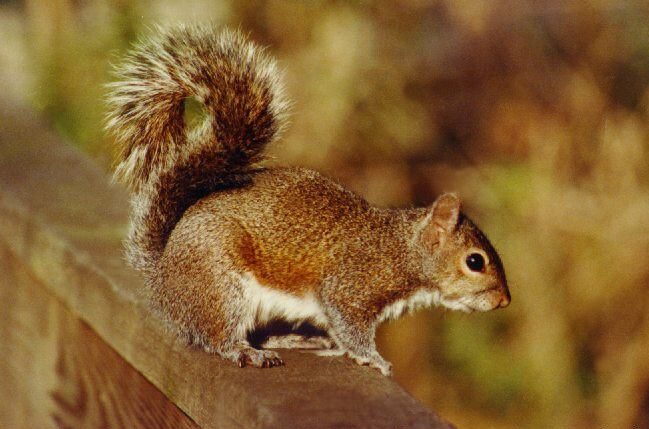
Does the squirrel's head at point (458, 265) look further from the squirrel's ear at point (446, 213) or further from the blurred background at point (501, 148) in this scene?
the blurred background at point (501, 148)

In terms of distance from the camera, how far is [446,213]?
1955 mm

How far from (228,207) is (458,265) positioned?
20.8 inches

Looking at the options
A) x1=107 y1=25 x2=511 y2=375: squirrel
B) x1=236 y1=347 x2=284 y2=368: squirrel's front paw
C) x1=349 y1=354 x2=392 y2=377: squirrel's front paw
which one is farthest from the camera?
x1=107 y1=25 x2=511 y2=375: squirrel

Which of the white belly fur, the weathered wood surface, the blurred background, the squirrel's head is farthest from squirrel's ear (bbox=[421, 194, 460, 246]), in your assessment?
the blurred background

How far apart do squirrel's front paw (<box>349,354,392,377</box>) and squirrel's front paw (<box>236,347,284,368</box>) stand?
5.4 inches

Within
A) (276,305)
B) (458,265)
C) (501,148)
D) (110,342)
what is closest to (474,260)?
(458,265)

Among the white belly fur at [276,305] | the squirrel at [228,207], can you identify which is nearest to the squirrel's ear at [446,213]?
the squirrel at [228,207]

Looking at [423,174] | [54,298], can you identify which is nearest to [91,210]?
[54,298]

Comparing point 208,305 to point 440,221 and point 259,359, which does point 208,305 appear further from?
point 440,221

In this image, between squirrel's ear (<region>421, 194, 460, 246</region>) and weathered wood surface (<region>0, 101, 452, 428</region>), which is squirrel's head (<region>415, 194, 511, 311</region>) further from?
weathered wood surface (<region>0, 101, 452, 428</region>)

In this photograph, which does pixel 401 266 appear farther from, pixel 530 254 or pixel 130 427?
pixel 530 254

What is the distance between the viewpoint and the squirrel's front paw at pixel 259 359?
1298 mm

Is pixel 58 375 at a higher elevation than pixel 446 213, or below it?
below

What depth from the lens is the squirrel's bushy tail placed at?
5.57ft
